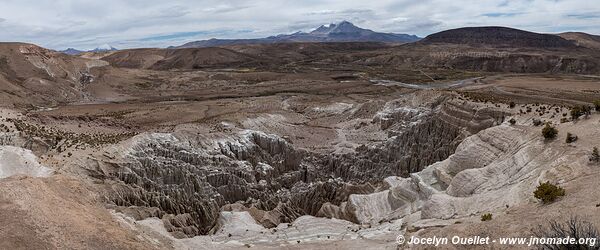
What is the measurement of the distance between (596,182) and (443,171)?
12222mm

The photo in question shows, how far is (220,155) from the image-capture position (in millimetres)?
35688

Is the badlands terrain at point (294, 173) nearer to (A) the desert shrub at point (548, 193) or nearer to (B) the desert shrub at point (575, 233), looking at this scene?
(A) the desert shrub at point (548, 193)

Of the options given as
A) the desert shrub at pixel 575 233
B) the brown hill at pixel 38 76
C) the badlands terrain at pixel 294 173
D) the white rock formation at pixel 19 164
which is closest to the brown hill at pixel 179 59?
the brown hill at pixel 38 76

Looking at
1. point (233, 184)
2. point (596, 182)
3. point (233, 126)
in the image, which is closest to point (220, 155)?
point (233, 184)

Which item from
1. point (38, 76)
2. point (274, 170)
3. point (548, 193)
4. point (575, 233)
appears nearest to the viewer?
point (575, 233)

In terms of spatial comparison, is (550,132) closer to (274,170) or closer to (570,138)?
(570,138)

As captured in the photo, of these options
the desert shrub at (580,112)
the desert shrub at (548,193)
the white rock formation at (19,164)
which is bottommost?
the white rock formation at (19,164)

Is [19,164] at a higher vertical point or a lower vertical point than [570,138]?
lower

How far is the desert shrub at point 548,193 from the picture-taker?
15.2 m

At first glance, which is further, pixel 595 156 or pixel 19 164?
pixel 19 164

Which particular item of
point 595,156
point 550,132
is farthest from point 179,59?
point 595,156

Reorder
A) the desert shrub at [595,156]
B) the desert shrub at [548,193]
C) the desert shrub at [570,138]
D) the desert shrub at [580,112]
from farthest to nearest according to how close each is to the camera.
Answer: the desert shrub at [580,112]
the desert shrub at [570,138]
the desert shrub at [595,156]
the desert shrub at [548,193]

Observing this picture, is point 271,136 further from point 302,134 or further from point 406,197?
point 406,197

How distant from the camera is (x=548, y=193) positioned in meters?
15.3
